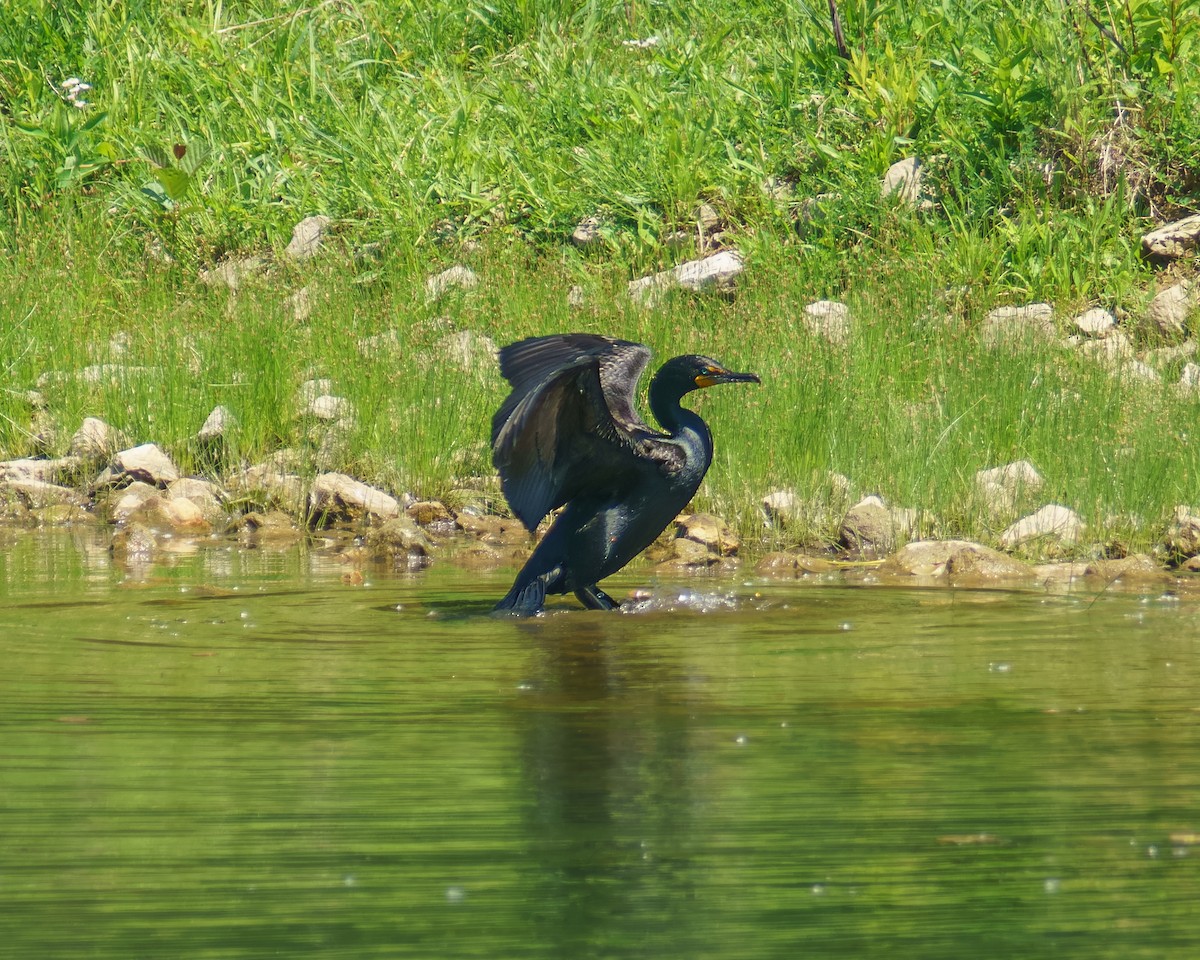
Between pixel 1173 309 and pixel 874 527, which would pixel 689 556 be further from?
pixel 1173 309

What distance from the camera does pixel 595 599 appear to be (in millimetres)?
7355

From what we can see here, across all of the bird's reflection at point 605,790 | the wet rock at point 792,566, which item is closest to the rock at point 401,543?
the wet rock at point 792,566

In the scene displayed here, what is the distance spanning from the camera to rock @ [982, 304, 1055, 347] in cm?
989

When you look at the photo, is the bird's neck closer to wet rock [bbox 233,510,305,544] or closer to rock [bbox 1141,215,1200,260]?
wet rock [bbox 233,510,305,544]

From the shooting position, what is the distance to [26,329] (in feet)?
36.5

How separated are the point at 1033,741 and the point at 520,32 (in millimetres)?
11524

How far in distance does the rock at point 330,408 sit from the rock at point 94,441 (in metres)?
1.07

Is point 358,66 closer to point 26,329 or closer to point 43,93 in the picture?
point 43,93

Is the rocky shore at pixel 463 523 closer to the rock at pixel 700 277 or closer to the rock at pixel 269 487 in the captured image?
the rock at pixel 269 487

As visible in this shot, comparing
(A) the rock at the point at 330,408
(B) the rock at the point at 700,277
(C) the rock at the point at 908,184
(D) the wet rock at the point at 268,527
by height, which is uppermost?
(C) the rock at the point at 908,184

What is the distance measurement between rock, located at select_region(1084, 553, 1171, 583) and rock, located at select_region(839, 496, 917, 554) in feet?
3.10

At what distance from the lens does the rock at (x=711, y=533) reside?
8.52m

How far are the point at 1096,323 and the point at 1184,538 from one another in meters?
2.96

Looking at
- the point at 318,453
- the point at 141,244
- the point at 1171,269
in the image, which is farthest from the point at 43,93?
the point at 1171,269
